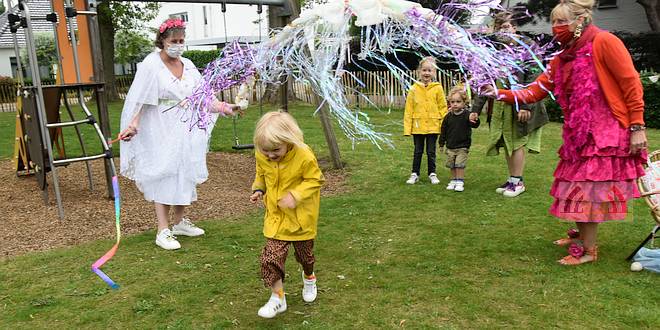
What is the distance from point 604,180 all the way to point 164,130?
347 centimetres

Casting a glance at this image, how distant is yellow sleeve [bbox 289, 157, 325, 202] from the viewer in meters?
3.26

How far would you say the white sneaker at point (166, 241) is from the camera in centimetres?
470

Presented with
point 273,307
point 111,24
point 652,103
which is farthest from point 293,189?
point 111,24

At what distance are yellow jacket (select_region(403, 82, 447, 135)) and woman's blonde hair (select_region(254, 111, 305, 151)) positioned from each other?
372 centimetres

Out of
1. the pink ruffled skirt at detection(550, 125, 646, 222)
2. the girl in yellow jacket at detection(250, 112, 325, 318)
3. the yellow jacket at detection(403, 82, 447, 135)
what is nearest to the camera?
the girl in yellow jacket at detection(250, 112, 325, 318)

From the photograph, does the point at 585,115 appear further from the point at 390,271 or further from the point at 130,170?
the point at 130,170

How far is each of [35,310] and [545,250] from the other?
151 inches

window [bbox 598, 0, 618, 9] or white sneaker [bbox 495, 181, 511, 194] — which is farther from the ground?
window [bbox 598, 0, 618, 9]

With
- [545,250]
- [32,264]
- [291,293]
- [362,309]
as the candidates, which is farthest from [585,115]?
[32,264]

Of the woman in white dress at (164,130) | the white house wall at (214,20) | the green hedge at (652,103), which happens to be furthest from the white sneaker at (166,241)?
the white house wall at (214,20)

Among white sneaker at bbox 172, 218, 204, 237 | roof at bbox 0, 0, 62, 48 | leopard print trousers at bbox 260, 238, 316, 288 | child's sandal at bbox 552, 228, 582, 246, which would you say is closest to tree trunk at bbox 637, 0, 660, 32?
child's sandal at bbox 552, 228, 582, 246

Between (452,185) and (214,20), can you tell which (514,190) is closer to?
(452,185)

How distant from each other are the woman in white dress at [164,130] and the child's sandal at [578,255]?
3.06 metres

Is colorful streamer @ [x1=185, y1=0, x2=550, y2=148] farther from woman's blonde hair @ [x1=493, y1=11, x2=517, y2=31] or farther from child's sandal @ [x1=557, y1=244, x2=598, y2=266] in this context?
child's sandal @ [x1=557, y1=244, x2=598, y2=266]
